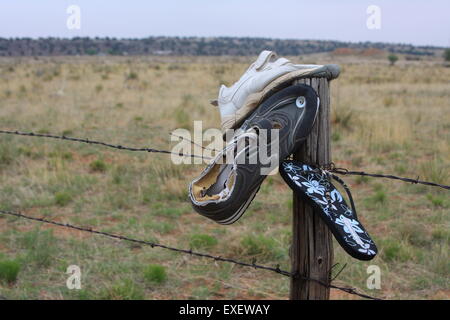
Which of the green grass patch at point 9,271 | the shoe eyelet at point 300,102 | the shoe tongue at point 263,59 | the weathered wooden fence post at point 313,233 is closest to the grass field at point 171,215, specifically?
the green grass patch at point 9,271

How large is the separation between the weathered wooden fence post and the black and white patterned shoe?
0.07 m

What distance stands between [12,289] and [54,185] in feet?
8.94

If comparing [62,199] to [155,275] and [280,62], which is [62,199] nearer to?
[155,275]

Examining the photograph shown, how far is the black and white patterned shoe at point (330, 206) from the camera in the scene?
184cm

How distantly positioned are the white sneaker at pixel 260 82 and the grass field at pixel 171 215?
6.70 ft

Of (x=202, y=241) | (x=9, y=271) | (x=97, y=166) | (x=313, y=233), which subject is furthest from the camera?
(x=97, y=166)

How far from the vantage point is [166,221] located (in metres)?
5.52

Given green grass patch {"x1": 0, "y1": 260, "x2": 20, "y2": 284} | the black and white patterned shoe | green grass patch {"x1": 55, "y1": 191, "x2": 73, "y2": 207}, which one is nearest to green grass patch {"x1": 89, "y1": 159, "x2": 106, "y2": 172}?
green grass patch {"x1": 55, "y1": 191, "x2": 73, "y2": 207}

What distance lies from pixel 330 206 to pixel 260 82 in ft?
1.93

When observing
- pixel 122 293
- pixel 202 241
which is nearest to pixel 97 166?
pixel 202 241

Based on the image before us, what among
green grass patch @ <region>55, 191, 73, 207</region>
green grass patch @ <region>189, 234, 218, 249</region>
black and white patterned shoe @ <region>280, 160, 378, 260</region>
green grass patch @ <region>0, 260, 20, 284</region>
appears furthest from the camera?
green grass patch @ <region>55, 191, 73, 207</region>

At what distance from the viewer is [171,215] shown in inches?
223

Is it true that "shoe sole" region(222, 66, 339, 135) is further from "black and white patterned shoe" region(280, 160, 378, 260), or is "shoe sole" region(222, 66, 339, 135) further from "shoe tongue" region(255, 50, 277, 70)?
"black and white patterned shoe" region(280, 160, 378, 260)

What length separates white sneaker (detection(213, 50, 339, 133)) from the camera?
2.02 m
